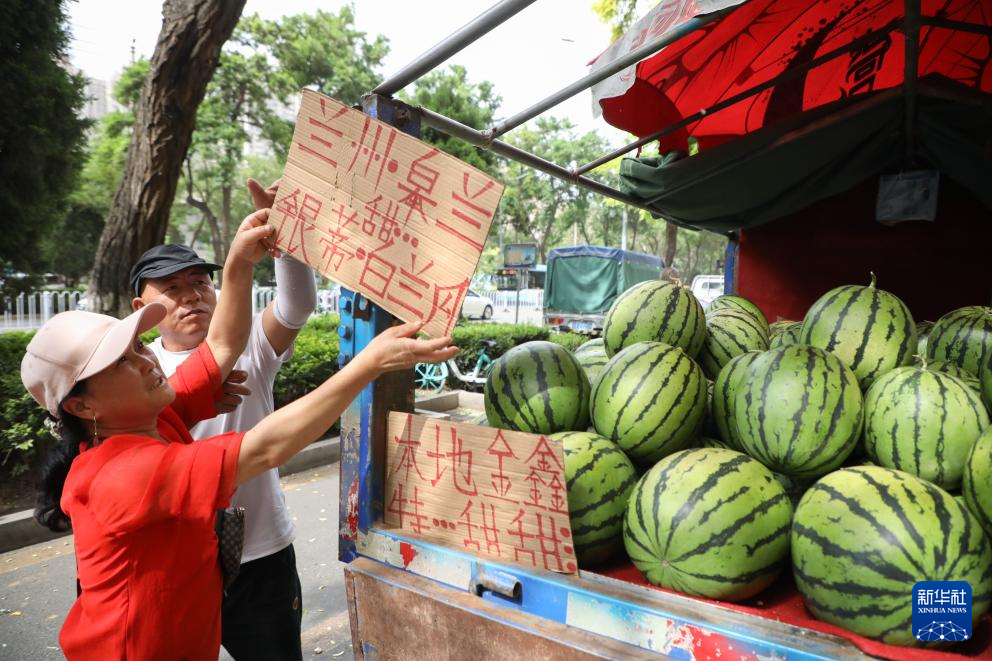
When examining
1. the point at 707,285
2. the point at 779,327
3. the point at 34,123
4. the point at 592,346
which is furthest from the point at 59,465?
the point at 707,285

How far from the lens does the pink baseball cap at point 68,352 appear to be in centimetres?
144

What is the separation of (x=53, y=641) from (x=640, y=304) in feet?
13.4

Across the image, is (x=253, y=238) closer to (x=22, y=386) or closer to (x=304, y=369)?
(x=22, y=386)

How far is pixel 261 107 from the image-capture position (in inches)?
864

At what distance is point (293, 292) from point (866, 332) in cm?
209

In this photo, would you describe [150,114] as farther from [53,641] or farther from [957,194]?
[957,194]

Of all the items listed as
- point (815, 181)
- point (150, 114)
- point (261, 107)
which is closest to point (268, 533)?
point (815, 181)

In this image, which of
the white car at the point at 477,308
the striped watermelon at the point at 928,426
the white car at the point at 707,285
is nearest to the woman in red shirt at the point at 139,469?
the striped watermelon at the point at 928,426

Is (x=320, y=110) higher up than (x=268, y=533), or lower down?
higher up

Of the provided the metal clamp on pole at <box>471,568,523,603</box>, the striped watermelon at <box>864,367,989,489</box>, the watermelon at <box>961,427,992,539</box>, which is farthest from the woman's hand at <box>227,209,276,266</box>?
the watermelon at <box>961,427,992,539</box>

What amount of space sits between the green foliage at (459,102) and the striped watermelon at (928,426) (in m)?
14.1

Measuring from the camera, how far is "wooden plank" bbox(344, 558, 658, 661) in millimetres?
1371

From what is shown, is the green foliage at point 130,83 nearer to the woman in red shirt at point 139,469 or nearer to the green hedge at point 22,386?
the green hedge at point 22,386

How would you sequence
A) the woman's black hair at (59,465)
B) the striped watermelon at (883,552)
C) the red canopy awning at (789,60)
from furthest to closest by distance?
the red canopy awning at (789,60)
the woman's black hair at (59,465)
the striped watermelon at (883,552)
